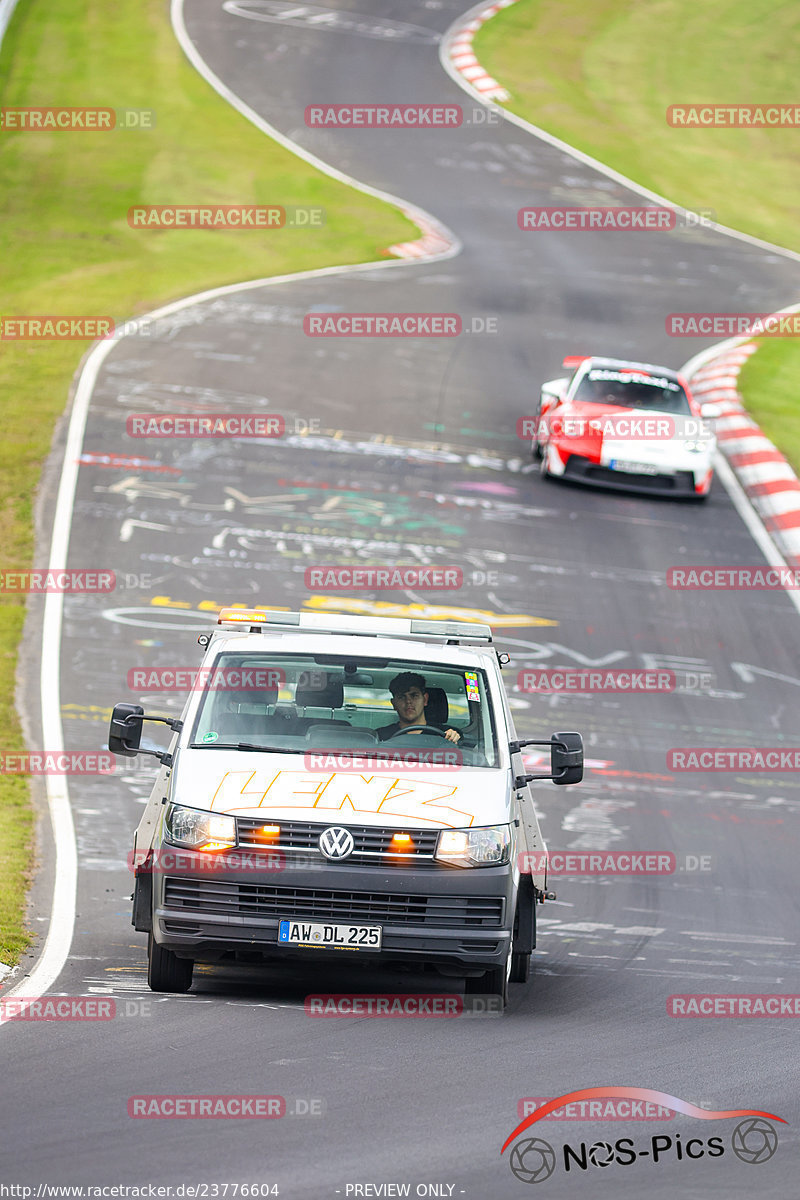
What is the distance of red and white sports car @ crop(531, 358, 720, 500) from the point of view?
22859mm

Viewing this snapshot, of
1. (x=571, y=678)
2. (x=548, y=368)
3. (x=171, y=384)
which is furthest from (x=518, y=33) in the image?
(x=571, y=678)

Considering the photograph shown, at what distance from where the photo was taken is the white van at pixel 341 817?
28.3 feet

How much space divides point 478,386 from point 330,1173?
21193mm

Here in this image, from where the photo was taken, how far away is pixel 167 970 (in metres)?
8.97

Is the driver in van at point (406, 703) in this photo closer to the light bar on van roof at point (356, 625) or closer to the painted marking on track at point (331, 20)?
the light bar on van roof at point (356, 625)

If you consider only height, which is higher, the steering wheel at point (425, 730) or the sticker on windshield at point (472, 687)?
the sticker on windshield at point (472, 687)

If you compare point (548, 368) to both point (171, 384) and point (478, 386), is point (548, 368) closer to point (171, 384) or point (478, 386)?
point (478, 386)
